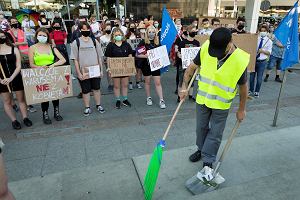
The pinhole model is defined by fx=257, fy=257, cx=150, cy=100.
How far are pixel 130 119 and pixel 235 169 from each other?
2471mm

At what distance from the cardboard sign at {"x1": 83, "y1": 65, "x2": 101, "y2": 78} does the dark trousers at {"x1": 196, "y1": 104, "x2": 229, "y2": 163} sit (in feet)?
8.82

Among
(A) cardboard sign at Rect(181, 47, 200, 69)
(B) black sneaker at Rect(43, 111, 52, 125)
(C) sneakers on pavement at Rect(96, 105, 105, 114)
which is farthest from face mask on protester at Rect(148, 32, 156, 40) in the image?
(B) black sneaker at Rect(43, 111, 52, 125)

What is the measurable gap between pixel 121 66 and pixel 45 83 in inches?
62.1

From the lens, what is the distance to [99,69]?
205 inches

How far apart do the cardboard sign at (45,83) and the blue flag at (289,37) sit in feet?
12.9

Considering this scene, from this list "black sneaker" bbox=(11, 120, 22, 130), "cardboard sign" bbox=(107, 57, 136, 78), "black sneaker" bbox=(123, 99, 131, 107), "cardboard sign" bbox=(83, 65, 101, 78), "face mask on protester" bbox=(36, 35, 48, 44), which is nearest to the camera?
"face mask on protester" bbox=(36, 35, 48, 44)

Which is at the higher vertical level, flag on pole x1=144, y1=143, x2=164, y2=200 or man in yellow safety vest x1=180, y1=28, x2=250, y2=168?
man in yellow safety vest x1=180, y1=28, x2=250, y2=168

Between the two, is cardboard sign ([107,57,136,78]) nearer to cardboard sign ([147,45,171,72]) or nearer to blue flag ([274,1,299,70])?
cardboard sign ([147,45,171,72])

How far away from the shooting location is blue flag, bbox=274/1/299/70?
4273 mm

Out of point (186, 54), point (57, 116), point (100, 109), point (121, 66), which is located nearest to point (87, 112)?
point (100, 109)

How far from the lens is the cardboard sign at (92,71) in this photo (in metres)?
5.10

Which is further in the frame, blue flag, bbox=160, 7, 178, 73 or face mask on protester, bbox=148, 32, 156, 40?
blue flag, bbox=160, 7, 178, 73

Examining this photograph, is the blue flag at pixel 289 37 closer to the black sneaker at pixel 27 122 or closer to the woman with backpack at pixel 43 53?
the woman with backpack at pixel 43 53

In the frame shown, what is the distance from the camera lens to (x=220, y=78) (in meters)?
2.80
